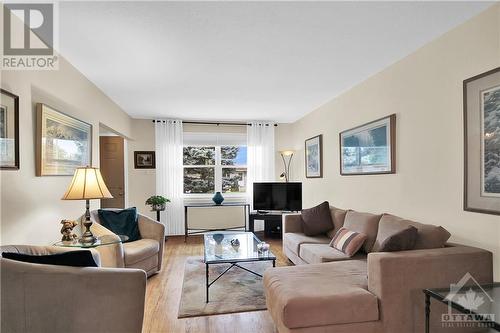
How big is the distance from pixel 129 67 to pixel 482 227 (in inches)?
134

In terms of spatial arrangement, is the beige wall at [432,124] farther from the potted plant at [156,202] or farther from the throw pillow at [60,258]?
the potted plant at [156,202]

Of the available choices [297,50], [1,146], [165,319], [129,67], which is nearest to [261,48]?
[297,50]

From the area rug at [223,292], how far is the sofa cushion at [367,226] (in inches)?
47.5

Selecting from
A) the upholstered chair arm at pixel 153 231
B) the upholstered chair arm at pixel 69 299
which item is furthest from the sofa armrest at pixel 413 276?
the upholstered chair arm at pixel 153 231

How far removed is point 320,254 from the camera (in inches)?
113

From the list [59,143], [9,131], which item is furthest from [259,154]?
[9,131]

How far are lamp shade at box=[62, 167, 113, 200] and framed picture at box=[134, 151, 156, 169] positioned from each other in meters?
3.14

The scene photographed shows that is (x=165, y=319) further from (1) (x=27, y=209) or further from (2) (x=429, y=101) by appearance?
(2) (x=429, y=101)

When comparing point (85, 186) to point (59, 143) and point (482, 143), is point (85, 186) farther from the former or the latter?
point (482, 143)

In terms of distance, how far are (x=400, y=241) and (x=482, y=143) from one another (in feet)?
2.97

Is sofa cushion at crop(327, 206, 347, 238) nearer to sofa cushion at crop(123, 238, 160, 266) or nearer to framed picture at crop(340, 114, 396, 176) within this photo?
framed picture at crop(340, 114, 396, 176)

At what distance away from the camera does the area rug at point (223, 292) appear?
259cm

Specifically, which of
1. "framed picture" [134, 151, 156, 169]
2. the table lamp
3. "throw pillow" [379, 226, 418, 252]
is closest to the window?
"framed picture" [134, 151, 156, 169]

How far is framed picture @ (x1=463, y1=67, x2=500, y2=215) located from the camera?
1.91m
